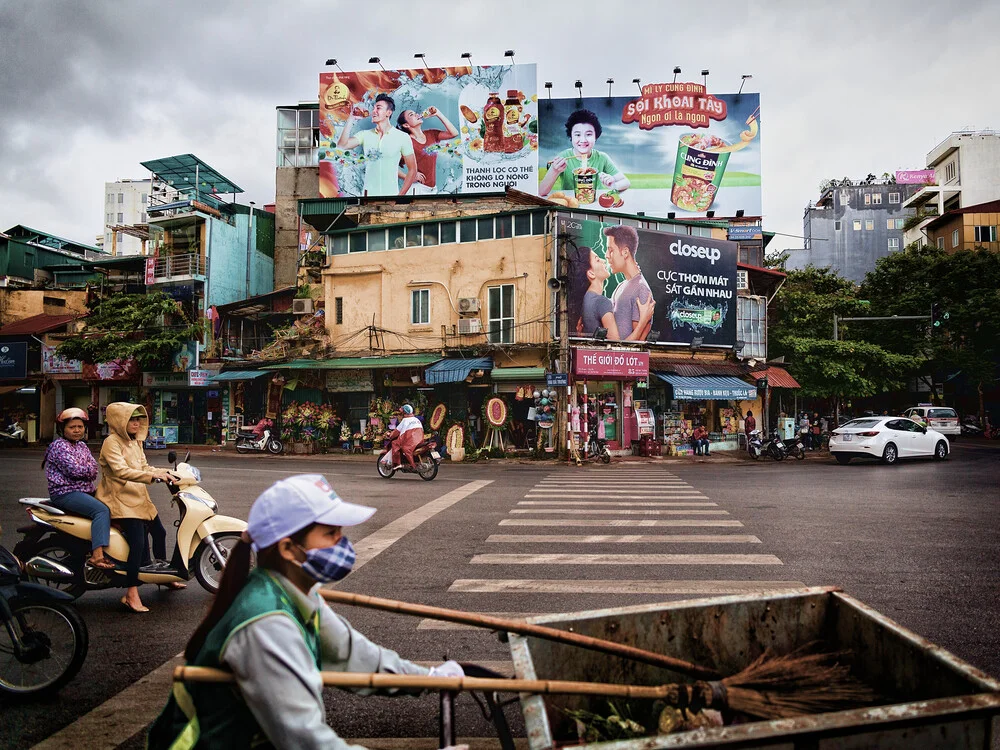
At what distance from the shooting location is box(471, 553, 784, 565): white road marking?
258 inches

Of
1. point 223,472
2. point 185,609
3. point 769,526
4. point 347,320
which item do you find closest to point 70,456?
point 185,609

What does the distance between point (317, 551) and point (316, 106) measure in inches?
1644

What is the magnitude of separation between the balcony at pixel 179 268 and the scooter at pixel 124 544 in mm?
28707

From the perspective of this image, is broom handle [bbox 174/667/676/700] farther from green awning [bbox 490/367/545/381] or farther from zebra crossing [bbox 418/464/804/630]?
green awning [bbox 490/367/545/381]

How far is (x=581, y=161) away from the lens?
3638 cm

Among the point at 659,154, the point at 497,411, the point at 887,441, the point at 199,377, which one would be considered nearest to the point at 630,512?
the point at 887,441

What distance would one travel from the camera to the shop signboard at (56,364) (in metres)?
33.4

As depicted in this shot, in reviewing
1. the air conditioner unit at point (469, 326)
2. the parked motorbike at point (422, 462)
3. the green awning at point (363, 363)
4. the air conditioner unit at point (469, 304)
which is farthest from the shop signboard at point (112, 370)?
the parked motorbike at point (422, 462)

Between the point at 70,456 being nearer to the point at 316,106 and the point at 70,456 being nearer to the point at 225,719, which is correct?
the point at 225,719

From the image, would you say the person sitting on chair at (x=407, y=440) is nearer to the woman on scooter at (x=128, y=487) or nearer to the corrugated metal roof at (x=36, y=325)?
the woman on scooter at (x=128, y=487)

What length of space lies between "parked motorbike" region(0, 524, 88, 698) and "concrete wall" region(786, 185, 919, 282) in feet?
199

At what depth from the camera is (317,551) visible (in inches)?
81.4

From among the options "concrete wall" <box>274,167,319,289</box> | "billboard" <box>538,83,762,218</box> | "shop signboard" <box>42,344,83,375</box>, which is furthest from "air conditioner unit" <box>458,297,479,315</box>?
"shop signboard" <box>42,344,83,375</box>

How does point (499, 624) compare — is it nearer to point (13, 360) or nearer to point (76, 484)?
point (76, 484)
